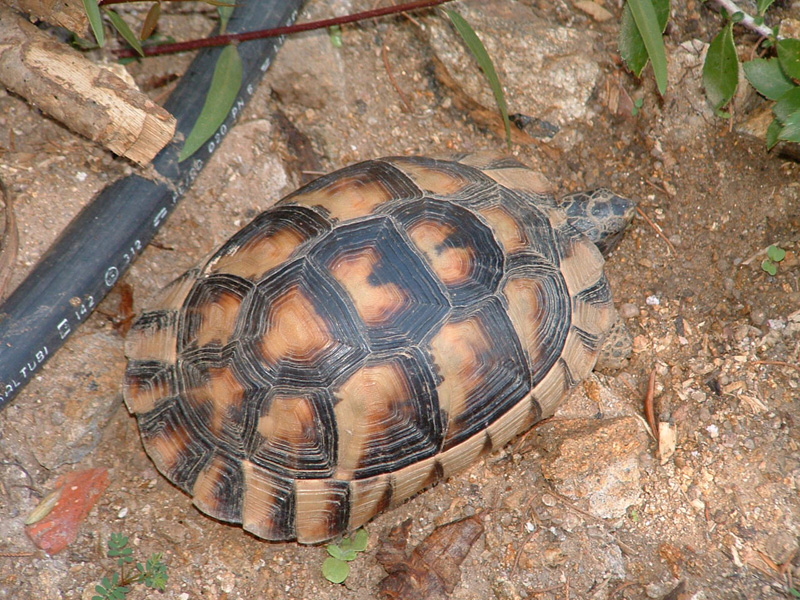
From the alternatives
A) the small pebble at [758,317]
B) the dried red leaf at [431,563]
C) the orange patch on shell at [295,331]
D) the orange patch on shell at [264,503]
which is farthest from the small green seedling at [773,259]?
the orange patch on shell at [264,503]

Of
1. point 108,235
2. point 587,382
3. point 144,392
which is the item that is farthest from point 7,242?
point 587,382

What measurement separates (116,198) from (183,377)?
100 centimetres

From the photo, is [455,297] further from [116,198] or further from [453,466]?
[116,198]

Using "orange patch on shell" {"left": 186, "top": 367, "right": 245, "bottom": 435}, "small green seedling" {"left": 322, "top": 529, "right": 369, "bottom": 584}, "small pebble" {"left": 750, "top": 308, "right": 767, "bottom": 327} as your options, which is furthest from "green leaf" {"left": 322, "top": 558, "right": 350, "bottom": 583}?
"small pebble" {"left": 750, "top": 308, "right": 767, "bottom": 327}

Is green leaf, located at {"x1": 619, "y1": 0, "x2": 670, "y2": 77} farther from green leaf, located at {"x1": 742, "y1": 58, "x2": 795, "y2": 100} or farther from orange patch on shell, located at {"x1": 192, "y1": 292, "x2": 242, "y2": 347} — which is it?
orange patch on shell, located at {"x1": 192, "y1": 292, "x2": 242, "y2": 347}

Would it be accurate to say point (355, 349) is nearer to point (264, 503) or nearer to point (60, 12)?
point (264, 503)

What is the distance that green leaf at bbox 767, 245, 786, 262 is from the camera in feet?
11.0

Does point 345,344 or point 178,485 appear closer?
point 345,344

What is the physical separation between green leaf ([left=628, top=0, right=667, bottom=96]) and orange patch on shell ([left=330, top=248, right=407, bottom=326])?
138 centimetres

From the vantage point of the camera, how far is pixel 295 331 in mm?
2422

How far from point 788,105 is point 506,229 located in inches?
55.1

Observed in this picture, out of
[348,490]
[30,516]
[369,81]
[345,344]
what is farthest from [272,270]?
[369,81]

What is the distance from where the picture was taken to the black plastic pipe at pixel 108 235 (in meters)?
2.83

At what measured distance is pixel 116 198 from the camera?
10.1 ft
